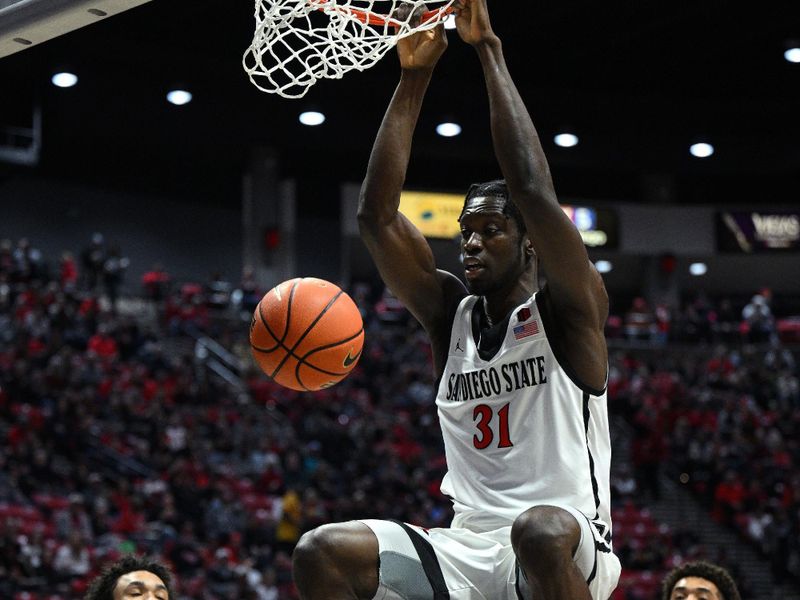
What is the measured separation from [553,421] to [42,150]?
70.5 ft

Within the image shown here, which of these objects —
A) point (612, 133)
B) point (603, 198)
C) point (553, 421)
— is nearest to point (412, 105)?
point (553, 421)

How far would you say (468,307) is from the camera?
3.82m

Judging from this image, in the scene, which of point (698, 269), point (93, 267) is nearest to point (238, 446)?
point (93, 267)

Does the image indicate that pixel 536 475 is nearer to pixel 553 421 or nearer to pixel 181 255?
pixel 553 421

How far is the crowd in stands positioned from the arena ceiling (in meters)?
2.86

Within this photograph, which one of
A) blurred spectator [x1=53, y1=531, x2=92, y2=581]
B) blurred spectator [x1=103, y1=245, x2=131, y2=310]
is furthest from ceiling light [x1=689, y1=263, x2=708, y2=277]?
blurred spectator [x1=53, y1=531, x2=92, y2=581]

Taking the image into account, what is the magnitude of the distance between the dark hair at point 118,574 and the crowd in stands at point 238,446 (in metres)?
6.79

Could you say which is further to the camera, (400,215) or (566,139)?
(566,139)

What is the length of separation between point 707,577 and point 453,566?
1980 mm

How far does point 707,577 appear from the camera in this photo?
16.3 ft

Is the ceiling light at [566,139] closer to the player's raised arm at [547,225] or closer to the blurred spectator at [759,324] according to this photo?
the blurred spectator at [759,324]

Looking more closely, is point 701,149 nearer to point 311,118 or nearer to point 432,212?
point 432,212

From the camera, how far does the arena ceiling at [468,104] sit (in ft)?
60.6

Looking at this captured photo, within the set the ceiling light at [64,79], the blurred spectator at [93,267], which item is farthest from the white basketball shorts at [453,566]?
the blurred spectator at [93,267]
